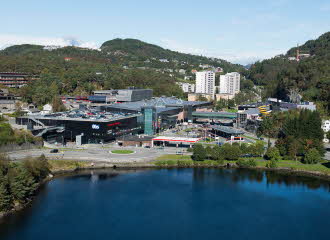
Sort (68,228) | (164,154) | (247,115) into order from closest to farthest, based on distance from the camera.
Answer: (68,228) → (164,154) → (247,115)

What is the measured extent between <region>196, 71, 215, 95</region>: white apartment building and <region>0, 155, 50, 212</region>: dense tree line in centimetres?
5554

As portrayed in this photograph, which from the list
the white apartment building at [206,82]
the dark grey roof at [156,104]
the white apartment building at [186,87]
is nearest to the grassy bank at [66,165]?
the dark grey roof at [156,104]

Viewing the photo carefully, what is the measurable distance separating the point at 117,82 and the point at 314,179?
41243 mm

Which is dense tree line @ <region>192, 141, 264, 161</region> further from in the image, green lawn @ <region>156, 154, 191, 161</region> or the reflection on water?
the reflection on water

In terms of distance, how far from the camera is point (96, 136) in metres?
33.9

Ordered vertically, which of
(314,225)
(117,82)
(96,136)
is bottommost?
(314,225)

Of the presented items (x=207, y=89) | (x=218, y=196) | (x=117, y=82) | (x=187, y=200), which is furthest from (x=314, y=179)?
(x=207, y=89)

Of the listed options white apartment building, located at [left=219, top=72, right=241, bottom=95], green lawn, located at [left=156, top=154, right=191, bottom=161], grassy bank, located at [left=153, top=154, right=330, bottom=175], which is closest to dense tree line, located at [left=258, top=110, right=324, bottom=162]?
grassy bank, located at [left=153, top=154, right=330, bottom=175]

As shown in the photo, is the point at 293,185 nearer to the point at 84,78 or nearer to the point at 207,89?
the point at 84,78

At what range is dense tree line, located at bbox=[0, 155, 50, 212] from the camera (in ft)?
63.6

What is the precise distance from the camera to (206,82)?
7556 cm

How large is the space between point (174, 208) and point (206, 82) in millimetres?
56759

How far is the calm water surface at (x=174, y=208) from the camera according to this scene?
17.9m

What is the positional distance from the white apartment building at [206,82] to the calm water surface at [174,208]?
162 feet
